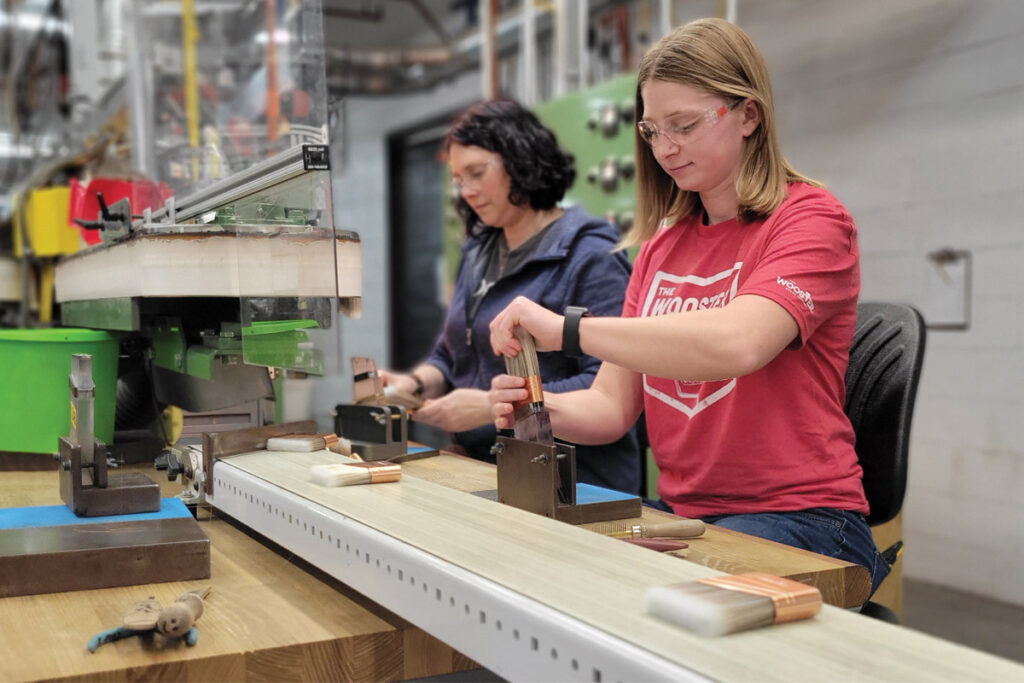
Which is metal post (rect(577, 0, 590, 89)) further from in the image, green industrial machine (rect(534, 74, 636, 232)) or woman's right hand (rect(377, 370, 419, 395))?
woman's right hand (rect(377, 370, 419, 395))

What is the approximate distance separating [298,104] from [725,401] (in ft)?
4.69

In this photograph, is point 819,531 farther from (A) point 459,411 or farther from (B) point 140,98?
Answer: (B) point 140,98

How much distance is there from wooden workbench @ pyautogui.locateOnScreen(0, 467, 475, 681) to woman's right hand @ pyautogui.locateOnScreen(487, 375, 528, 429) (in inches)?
13.5

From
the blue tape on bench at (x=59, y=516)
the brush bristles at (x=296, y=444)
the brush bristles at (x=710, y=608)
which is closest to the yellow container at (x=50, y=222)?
the brush bristles at (x=296, y=444)

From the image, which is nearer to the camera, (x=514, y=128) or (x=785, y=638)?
(x=785, y=638)

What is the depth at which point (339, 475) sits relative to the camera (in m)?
1.42

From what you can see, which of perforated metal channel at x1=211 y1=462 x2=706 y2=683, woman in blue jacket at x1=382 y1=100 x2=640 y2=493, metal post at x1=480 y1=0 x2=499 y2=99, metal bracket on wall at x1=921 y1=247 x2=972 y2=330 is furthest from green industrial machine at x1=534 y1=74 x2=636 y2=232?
perforated metal channel at x1=211 y1=462 x2=706 y2=683

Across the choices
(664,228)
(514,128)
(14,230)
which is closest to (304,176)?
(664,228)

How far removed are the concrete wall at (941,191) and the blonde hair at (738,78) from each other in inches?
89.2

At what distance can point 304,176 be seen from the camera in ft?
4.98

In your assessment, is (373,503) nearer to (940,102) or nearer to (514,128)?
(514,128)

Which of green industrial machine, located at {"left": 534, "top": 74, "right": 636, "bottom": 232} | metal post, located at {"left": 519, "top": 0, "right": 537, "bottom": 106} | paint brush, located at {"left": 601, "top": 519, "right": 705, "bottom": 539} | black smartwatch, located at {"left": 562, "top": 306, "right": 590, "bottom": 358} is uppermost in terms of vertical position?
metal post, located at {"left": 519, "top": 0, "right": 537, "bottom": 106}

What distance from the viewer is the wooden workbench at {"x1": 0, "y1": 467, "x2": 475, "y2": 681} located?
99 cm

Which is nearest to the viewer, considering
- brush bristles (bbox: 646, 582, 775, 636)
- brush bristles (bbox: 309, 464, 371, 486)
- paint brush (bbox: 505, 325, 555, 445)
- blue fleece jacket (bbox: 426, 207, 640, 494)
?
brush bristles (bbox: 646, 582, 775, 636)
